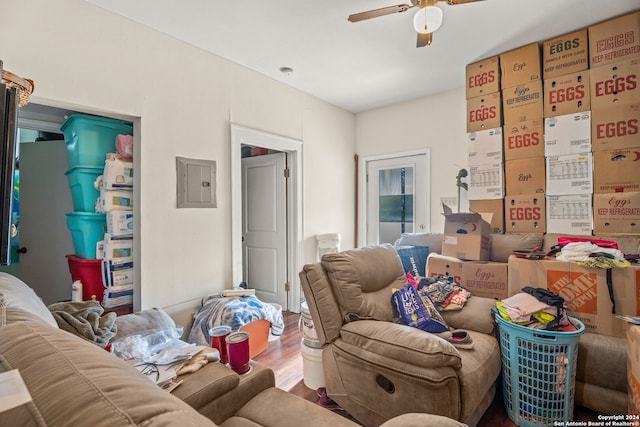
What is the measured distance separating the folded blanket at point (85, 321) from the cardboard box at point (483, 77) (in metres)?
3.57

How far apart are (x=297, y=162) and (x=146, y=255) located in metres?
1.97

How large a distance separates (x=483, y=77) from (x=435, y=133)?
3.15ft

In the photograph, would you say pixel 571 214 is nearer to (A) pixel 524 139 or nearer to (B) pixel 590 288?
(A) pixel 524 139

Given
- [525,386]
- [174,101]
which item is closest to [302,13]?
[174,101]

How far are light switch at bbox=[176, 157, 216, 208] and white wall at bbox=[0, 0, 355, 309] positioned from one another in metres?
0.06

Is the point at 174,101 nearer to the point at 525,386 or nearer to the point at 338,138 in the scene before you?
the point at 338,138

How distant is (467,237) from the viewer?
2.59m

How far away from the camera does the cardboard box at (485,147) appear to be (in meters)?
2.92

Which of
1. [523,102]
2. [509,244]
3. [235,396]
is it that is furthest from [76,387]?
[523,102]

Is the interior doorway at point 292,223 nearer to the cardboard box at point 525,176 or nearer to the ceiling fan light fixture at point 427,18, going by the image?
the ceiling fan light fixture at point 427,18

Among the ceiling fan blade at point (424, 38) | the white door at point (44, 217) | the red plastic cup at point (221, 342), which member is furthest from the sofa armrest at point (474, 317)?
the white door at point (44, 217)

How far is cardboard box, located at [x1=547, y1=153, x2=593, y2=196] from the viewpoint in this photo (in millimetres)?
2484

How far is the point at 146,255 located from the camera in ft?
7.89

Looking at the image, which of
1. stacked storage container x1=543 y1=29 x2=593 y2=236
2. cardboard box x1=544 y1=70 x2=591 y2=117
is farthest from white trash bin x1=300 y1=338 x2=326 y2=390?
cardboard box x1=544 y1=70 x2=591 y2=117
